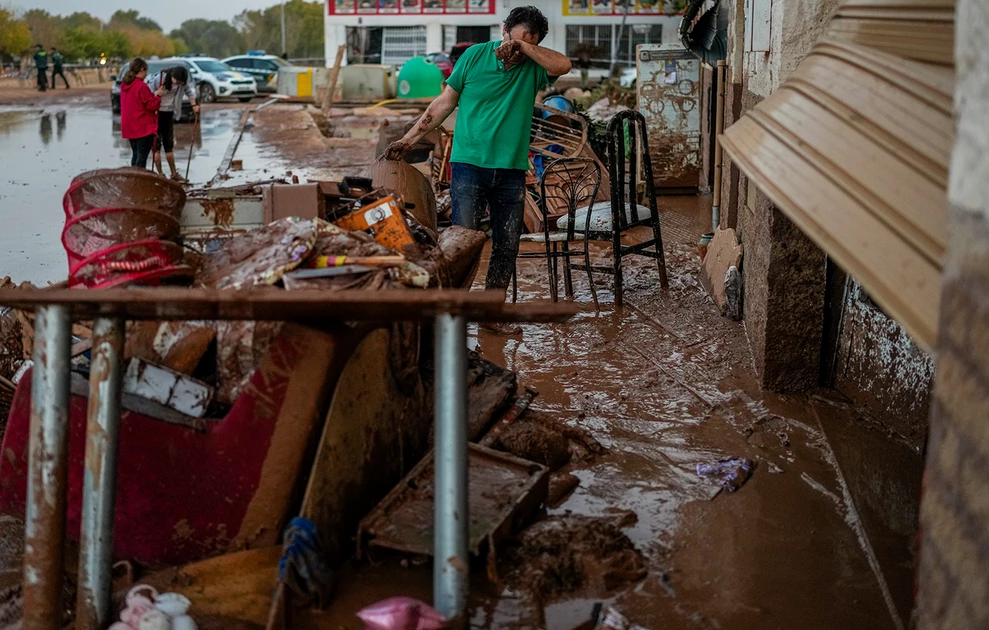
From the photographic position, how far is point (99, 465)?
2.89 meters

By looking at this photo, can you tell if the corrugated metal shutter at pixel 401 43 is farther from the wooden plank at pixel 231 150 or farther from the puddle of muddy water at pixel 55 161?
the wooden plank at pixel 231 150

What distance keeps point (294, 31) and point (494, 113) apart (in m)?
84.4

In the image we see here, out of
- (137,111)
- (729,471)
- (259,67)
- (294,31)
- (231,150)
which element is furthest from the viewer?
(294,31)

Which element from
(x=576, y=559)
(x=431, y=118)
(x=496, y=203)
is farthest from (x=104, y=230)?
(x=496, y=203)

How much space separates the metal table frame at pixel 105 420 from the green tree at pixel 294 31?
83.2 metres

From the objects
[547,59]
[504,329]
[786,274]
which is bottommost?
[504,329]

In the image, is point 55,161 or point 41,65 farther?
point 41,65

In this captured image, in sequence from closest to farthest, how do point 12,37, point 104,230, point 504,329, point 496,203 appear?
point 104,230
point 496,203
point 504,329
point 12,37

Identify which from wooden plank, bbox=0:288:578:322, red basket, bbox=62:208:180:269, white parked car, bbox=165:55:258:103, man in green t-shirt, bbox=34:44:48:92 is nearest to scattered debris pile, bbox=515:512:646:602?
wooden plank, bbox=0:288:578:322

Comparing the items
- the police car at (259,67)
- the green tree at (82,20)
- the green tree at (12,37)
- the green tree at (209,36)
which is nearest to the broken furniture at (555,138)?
the police car at (259,67)

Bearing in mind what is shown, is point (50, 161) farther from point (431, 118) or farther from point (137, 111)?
point (431, 118)

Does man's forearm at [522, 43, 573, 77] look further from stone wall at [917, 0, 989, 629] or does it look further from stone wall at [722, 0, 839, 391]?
stone wall at [917, 0, 989, 629]

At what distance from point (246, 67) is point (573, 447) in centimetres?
3822

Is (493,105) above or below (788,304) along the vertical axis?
above
